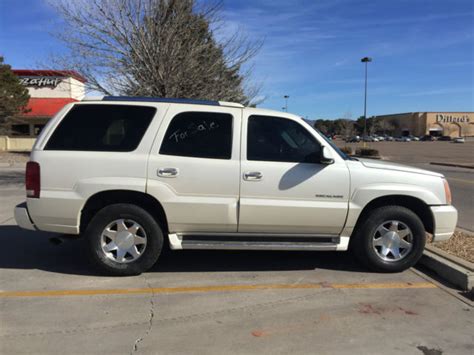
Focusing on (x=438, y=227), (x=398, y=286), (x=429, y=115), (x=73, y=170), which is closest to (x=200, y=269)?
(x=73, y=170)

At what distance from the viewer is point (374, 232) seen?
511 cm

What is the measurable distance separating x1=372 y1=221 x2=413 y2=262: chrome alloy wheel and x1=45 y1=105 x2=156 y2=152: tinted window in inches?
117

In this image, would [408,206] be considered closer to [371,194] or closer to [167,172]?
[371,194]

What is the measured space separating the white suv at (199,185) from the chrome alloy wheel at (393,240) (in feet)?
0.05

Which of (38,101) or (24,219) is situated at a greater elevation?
(38,101)

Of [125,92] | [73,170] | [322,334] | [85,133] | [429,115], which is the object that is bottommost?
[322,334]

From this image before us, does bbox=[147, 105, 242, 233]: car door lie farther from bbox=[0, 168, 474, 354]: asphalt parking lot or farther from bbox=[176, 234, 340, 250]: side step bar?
bbox=[0, 168, 474, 354]: asphalt parking lot

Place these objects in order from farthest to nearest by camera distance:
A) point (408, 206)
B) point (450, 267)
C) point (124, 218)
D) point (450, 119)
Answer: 1. point (450, 119)
2. point (408, 206)
3. point (450, 267)
4. point (124, 218)

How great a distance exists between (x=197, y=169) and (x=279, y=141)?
99 centimetres

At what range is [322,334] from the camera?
367 cm

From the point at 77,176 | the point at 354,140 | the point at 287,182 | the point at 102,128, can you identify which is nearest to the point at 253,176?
the point at 287,182

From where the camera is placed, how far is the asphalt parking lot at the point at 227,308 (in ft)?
11.5

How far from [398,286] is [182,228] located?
8.06 feet

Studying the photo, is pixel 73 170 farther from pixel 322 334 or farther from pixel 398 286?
pixel 398 286
